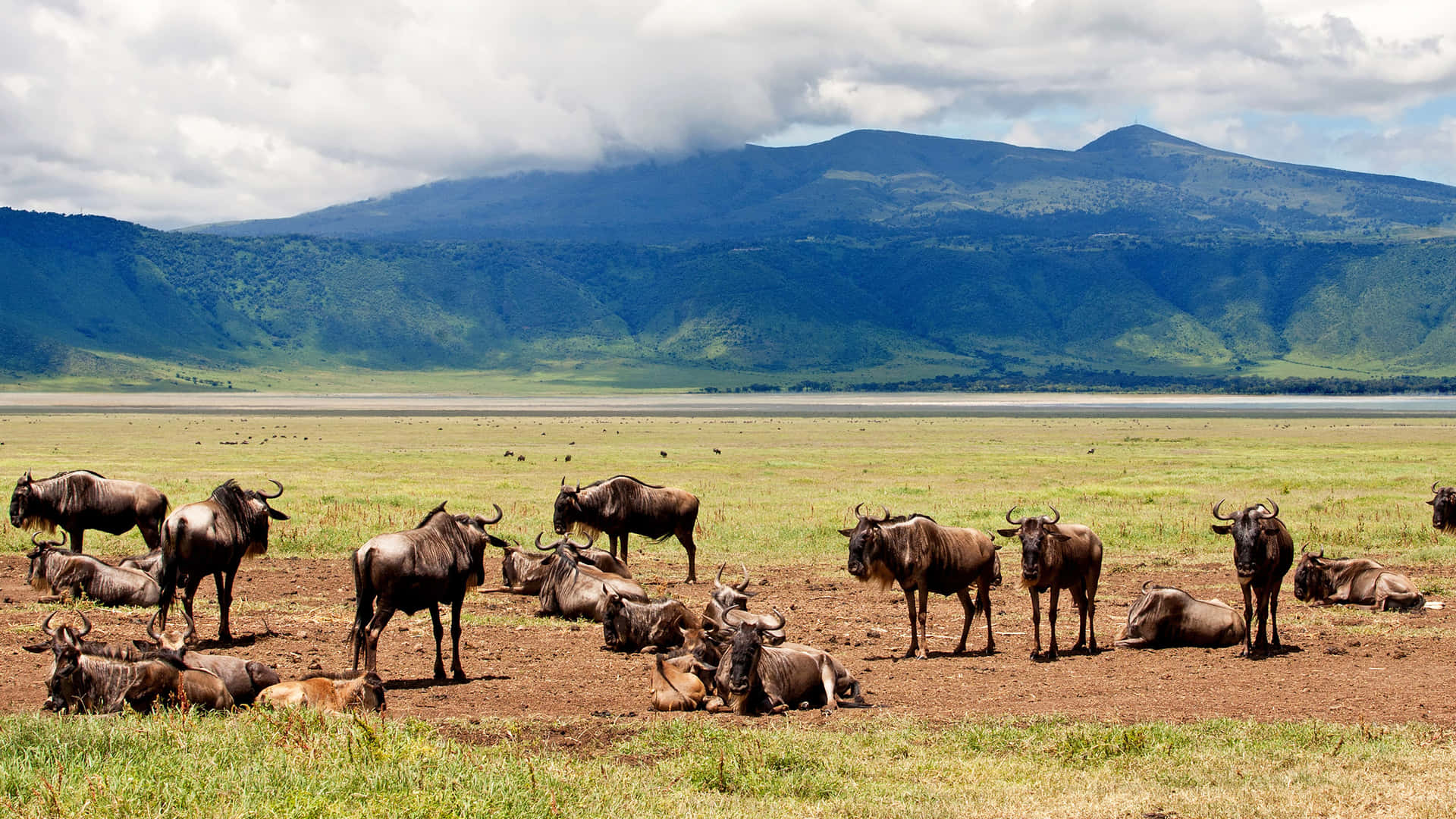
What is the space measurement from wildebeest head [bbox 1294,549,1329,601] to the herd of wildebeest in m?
0.03

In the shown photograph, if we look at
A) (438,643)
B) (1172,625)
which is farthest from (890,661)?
(438,643)

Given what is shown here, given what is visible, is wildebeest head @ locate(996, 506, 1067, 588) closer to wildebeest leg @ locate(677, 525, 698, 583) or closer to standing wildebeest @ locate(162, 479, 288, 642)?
wildebeest leg @ locate(677, 525, 698, 583)

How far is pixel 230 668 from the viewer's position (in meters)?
11.2

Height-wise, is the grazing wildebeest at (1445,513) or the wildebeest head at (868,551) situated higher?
the wildebeest head at (868,551)

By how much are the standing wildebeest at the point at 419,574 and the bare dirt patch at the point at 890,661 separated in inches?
21.3

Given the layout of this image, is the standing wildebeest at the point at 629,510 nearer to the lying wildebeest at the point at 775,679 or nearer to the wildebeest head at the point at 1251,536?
the lying wildebeest at the point at 775,679

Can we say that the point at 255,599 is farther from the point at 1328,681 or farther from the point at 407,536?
the point at 1328,681

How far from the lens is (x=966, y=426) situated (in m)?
85.0

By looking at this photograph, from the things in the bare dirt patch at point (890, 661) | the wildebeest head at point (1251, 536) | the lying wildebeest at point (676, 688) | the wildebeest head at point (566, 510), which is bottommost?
the bare dirt patch at point (890, 661)

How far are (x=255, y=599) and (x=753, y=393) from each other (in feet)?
573

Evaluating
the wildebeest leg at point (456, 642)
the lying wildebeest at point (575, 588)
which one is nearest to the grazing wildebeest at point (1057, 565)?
the lying wildebeest at point (575, 588)

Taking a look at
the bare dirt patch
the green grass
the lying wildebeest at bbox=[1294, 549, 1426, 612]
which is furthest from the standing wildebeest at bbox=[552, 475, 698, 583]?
the green grass

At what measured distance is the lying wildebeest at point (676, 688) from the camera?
11.9 m

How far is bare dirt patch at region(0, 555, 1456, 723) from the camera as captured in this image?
1170 centimetres
